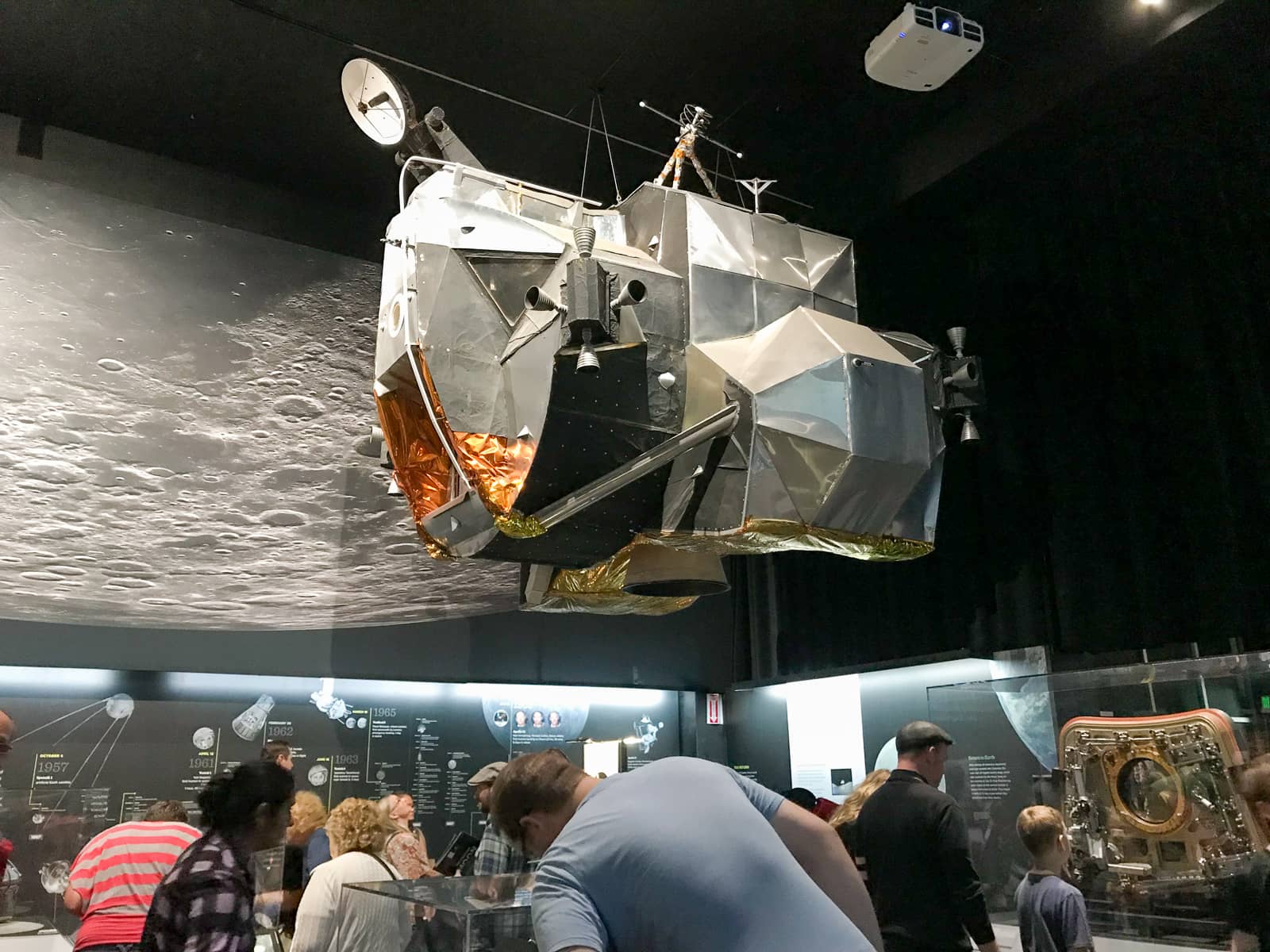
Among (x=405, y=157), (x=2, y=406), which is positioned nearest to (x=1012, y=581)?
(x=405, y=157)

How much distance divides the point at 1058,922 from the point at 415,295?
271cm

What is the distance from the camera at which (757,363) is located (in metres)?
3.21

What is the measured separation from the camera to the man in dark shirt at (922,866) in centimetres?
301

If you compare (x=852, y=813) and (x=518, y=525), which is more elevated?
(x=518, y=525)

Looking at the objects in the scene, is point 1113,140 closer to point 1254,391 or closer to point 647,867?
point 1254,391

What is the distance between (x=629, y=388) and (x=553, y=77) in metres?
2.21

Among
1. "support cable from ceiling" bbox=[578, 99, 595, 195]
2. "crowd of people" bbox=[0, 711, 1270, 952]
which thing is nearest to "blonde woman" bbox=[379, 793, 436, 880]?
"crowd of people" bbox=[0, 711, 1270, 952]

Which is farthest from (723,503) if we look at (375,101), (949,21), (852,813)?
(949,21)

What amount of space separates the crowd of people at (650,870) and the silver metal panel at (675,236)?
1.78m

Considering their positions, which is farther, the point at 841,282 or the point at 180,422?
the point at 180,422

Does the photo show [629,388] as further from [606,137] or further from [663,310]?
[606,137]

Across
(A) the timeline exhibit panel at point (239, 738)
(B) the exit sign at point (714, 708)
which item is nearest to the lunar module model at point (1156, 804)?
(A) the timeline exhibit panel at point (239, 738)

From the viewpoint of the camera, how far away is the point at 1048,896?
2924mm

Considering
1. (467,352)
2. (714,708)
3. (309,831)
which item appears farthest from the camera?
(714,708)
